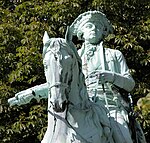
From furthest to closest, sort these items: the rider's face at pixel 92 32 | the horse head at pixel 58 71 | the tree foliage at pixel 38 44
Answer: the tree foliage at pixel 38 44 < the rider's face at pixel 92 32 < the horse head at pixel 58 71

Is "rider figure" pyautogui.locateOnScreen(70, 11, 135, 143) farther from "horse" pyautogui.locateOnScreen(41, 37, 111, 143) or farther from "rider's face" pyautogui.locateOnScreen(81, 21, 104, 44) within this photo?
"horse" pyautogui.locateOnScreen(41, 37, 111, 143)

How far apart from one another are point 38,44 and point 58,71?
7.50m

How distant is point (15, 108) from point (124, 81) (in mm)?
5987

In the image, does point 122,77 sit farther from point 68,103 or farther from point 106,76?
point 68,103

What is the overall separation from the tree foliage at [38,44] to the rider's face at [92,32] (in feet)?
14.8

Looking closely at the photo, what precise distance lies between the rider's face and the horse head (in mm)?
1601

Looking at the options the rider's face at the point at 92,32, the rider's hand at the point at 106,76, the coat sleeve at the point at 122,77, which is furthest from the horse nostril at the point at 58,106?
the rider's face at the point at 92,32

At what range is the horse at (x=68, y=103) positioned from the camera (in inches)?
198

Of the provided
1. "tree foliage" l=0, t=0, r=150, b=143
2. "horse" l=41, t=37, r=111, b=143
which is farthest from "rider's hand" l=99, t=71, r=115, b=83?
"tree foliage" l=0, t=0, r=150, b=143

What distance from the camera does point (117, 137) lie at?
579cm

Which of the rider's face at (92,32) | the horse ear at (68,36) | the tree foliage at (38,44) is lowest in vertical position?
the tree foliage at (38,44)

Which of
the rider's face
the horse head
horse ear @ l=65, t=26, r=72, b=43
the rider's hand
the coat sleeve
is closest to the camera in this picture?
the horse head

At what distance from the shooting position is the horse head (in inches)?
196

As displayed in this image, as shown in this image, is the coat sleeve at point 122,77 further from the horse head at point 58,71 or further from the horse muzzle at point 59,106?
the horse muzzle at point 59,106
